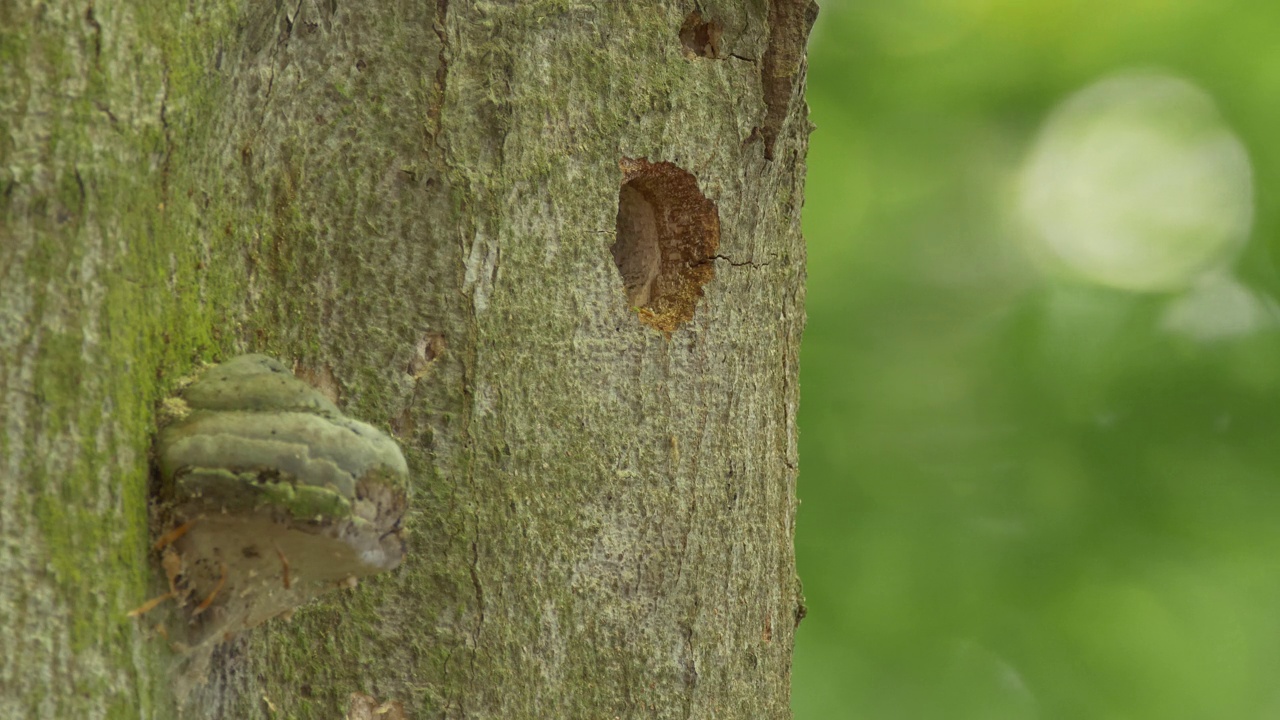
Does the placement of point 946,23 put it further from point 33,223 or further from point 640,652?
point 33,223

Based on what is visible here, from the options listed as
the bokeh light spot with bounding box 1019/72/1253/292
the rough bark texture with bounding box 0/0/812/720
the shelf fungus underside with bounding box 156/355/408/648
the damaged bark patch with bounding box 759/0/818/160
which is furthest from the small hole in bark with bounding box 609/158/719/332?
the bokeh light spot with bounding box 1019/72/1253/292

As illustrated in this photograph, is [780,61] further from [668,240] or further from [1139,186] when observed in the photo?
[1139,186]

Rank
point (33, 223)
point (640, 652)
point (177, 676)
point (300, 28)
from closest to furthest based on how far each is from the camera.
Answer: point (33, 223)
point (177, 676)
point (300, 28)
point (640, 652)

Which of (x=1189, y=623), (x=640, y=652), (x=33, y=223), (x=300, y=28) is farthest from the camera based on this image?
(x=1189, y=623)

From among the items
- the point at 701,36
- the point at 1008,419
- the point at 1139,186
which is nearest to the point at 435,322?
the point at 701,36

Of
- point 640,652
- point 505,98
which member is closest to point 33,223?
point 505,98

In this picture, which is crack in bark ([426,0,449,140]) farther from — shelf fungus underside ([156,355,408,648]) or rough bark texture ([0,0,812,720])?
shelf fungus underside ([156,355,408,648])
